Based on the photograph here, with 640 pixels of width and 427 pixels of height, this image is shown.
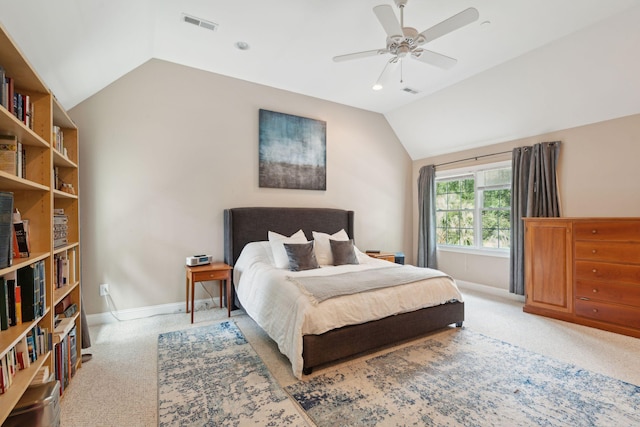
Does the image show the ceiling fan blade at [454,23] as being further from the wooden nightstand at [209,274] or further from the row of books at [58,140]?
the wooden nightstand at [209,274]

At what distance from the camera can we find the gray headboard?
3.96 m

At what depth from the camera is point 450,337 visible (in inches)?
121

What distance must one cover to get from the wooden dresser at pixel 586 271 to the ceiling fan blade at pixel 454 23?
8.66 ft

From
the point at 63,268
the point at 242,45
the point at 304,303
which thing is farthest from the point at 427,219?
the point at 63,268

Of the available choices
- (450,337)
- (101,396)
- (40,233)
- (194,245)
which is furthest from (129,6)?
(450,337)

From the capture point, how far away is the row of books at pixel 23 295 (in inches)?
57.4

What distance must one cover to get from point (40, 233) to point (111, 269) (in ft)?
5.88

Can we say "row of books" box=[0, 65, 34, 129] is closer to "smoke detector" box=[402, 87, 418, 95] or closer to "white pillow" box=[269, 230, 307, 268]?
"white pillow" box=[269, 230, 307, 268]

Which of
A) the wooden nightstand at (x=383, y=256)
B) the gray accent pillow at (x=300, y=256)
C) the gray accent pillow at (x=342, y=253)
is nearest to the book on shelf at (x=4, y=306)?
the gray accent pillow at (x=300, y=256)

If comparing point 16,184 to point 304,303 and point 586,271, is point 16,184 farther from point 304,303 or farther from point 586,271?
point 586,271

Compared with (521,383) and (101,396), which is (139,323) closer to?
(101,396)

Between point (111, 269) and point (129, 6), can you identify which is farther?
point (111, 269)

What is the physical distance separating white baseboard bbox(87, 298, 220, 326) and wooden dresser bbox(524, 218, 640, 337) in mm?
4185

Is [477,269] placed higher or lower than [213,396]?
higher
